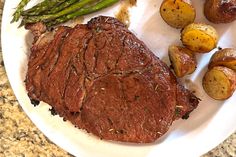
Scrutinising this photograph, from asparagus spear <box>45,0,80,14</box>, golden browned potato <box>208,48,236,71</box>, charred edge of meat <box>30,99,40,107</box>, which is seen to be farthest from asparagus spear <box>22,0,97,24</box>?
golden browned potato <box>208,48,236,71</box>

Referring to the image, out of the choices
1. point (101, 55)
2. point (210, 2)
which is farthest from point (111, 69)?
point (210, 2)

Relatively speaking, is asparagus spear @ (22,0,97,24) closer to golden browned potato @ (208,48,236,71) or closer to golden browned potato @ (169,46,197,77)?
golden browned potato @ (169,46,197,77)

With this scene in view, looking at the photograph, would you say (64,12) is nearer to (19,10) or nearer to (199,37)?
(19,10)

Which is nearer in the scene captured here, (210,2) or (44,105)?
(210,2)

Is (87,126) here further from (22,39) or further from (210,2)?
(210,2)

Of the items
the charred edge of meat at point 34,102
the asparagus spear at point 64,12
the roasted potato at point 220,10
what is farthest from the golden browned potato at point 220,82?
the charred edge of meat at point 34,102

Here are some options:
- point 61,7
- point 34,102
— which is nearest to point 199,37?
point 61,7
